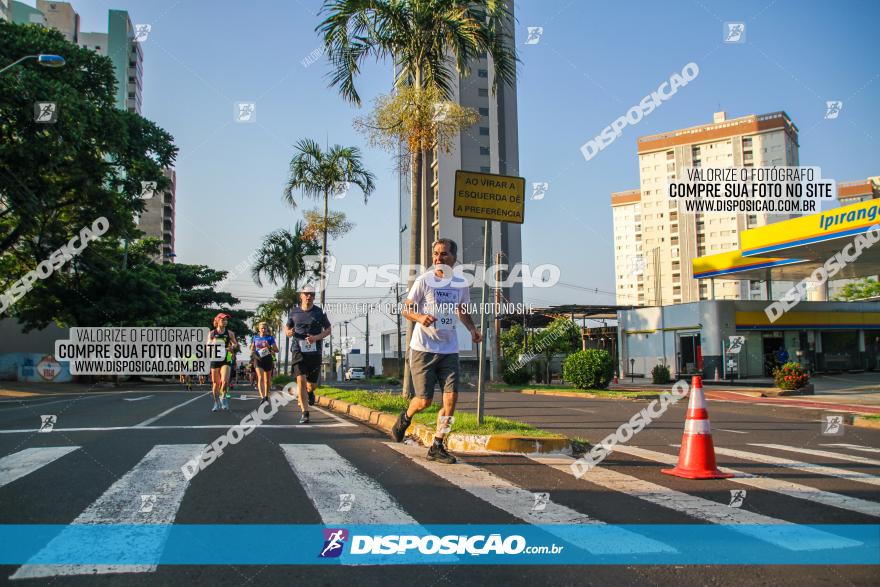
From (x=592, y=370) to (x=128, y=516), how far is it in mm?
21320

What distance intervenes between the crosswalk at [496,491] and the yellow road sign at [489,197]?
2814 millimetres

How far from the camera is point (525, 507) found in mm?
4410

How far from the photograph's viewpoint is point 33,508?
434 cm

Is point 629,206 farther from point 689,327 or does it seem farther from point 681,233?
point 689,327

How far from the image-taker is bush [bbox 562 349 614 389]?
24188mm

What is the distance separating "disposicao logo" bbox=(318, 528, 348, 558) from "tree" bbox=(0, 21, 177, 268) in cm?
2229

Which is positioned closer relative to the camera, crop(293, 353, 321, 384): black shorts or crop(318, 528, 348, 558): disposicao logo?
crop(318, 528, 348, 558): disposicao logo

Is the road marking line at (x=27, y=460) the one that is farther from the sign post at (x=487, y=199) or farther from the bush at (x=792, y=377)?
the bush at (x=792, y=377)

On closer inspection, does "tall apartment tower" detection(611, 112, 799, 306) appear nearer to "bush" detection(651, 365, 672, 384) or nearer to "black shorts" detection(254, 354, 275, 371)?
"bush" detection(651, 365, 672, 384)

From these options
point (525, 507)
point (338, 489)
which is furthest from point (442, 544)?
point (338, 489)

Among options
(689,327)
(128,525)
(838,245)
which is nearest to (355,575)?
(128,525)

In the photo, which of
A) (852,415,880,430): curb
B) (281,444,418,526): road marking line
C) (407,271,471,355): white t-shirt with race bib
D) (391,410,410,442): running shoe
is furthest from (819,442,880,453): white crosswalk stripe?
(281,444,418,526): road marking line

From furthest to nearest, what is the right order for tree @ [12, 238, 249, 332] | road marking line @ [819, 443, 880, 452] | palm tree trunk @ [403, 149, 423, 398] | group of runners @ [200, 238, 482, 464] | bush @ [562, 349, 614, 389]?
tree @ [12, 238, 249, 332], bush @ [562, 349, 614, 389], palm tree trunk @ [403, 149, 423, 398], road marking line @ [819, 443, 880, 452], group of runners @ [200, 238, 482, 464]

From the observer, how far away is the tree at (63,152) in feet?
71.9
